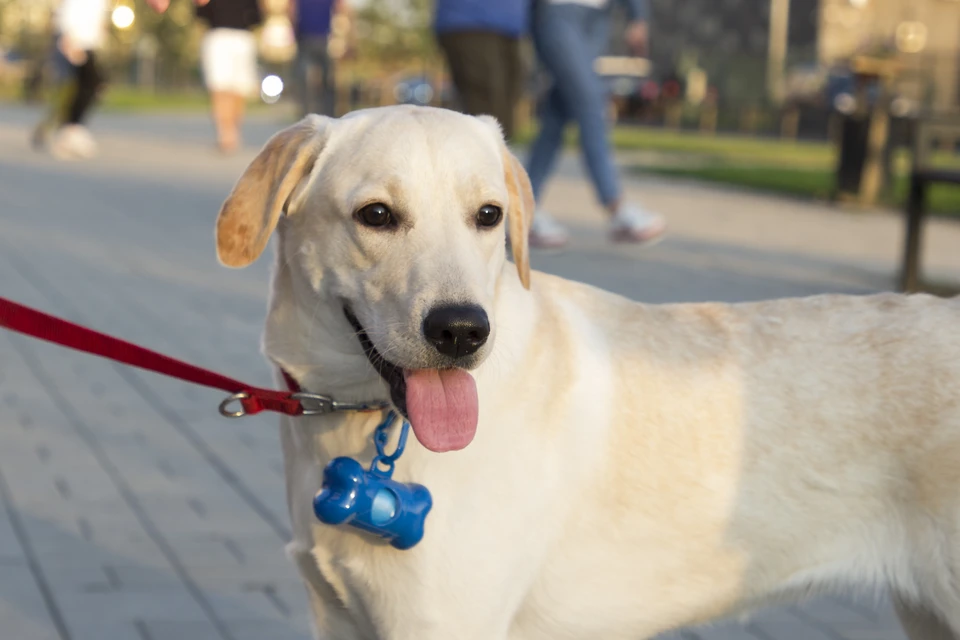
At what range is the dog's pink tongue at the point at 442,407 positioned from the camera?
264cm

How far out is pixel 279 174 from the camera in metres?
2.81

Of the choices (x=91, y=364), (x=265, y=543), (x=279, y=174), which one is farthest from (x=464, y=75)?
(x=279, y=174)

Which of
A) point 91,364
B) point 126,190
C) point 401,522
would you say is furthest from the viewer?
point 126,190

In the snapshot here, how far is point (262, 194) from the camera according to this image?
111 inches

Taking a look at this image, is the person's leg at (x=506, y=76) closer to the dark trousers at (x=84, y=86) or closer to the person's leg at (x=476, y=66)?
the person's leg at (x=476, y=66)

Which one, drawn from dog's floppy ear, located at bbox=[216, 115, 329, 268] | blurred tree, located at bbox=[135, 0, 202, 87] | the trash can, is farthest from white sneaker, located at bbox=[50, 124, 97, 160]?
blurred tree, located at bbox=[135, 0, 202, 87]

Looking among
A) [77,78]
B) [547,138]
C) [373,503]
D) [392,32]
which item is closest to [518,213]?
[373,503]

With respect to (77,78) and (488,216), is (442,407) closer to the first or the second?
(488,216)

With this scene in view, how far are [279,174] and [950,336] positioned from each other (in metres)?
1.51

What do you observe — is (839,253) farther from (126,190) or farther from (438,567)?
(438,567)

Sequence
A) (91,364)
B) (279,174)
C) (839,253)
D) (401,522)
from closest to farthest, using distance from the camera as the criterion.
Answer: (401,522) → (279,174) → (91,364) → (839,253)

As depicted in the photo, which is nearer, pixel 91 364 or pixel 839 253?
pixel 91 364

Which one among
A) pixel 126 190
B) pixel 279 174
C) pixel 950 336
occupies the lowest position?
pixel 126 190

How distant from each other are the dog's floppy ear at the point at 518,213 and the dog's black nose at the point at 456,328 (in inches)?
15.9
